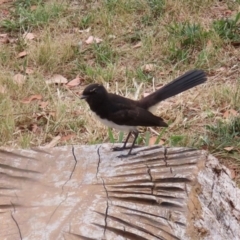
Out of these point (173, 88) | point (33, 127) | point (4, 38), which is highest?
point (173, 88)

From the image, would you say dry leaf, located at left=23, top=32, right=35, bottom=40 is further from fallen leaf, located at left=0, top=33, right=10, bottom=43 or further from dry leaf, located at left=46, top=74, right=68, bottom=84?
dry leaf, located at left=46, top=74, right=68, bottom=84

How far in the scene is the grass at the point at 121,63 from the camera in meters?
4.82

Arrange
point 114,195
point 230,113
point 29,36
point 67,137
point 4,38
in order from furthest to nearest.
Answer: point 4,38, point 29,36, point 230,113, point 67,137, point 114,195

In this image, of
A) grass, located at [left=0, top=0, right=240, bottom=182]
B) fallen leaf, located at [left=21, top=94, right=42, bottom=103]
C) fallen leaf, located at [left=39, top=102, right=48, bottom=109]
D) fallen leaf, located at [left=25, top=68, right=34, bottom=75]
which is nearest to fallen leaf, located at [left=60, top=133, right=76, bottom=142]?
grass, located at [left=0, top=0, right=240, bottom=182]

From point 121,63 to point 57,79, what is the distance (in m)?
0.66

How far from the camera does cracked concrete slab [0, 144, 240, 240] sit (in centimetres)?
253

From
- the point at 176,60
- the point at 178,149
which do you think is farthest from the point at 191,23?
the point at 178,149

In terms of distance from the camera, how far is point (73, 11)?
703 cm

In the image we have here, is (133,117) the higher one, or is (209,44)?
(133,117)

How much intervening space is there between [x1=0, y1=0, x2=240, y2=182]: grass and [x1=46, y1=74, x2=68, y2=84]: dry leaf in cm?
6

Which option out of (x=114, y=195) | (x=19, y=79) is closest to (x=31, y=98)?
(x=19, y=79)

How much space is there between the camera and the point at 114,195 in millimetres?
2725

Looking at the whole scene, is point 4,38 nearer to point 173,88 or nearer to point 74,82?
point 74,82

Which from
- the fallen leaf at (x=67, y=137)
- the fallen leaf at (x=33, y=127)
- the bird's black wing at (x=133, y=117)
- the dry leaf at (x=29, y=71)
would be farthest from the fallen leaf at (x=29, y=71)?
the bird's black wing at (x=133, y=117)
